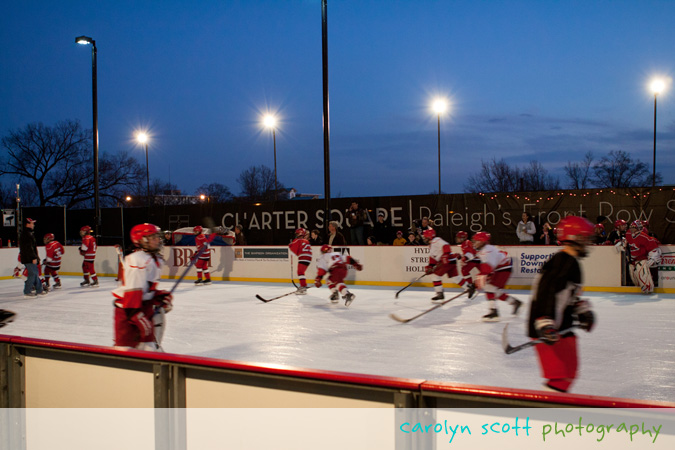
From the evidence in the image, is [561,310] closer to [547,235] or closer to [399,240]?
[547,235]

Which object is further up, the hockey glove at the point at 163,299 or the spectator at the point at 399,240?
the spectator at the point at 399,240

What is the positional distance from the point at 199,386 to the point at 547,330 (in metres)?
2.10

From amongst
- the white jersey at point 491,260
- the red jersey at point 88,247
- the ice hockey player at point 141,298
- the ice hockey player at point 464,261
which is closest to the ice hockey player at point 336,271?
the ice hockey player at point 464,261

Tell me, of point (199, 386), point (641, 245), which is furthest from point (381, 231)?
point (199, 386)

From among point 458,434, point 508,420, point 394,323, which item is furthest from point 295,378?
point 394,323

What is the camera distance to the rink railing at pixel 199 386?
2111 mm

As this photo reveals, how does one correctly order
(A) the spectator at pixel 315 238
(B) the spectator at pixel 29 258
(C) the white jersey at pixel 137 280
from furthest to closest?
(A) the spectator at pixel 315 238 → (B) the spectator at pixel 29 258 → (C) the white jersey at pixel 137 280

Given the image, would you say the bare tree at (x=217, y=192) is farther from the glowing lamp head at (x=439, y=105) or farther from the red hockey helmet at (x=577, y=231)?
the red hockey helmet at (x=577, y=231)

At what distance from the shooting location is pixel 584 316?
11.5ft

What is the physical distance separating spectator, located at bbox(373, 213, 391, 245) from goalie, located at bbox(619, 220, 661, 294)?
5.86 metres

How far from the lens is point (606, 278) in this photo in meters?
11.4

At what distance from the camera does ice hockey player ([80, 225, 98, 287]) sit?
1382cm

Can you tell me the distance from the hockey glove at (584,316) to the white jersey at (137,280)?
332cm

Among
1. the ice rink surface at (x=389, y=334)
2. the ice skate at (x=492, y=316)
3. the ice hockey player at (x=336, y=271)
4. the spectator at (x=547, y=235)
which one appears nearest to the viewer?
the ice rink surface at (x=389, y=334)
